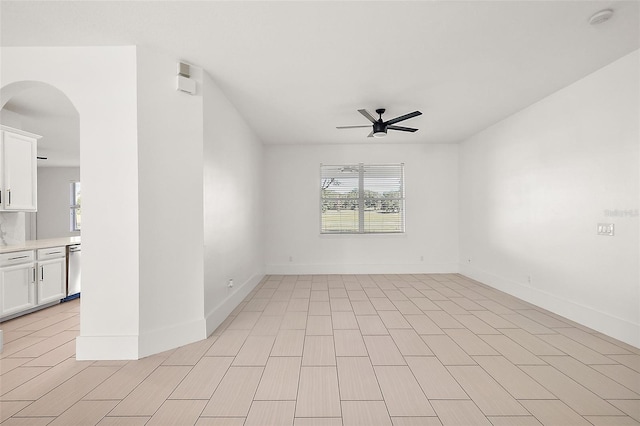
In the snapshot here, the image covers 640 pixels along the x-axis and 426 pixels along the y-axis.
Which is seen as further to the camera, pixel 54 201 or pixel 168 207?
pixel 54 201

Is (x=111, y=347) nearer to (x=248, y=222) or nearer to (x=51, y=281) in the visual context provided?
(x=51, y=281)

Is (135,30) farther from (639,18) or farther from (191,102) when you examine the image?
(639,18)

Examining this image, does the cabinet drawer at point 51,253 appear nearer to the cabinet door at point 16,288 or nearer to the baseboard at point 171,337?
the cabinet door at point 16,288

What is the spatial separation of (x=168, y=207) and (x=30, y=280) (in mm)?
2659

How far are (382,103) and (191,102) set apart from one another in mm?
2432

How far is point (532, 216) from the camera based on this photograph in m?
4.24

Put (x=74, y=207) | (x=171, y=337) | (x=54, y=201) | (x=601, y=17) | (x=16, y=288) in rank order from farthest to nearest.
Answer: (x=74, y=207), (x=54, y=201), (x=16, y=288), (x=171, y=337), (x=601, y=17)

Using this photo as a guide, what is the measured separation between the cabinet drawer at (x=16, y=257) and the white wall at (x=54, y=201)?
572cm

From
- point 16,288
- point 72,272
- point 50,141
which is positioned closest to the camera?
point 16,288

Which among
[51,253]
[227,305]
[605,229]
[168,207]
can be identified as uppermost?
[168,207]

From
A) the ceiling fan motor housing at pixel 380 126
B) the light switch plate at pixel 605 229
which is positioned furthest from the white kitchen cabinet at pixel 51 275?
the light switch plate at pixel 605 229

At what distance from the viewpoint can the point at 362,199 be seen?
6.67m

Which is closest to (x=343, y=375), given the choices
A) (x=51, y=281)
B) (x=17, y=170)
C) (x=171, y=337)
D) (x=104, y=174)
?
(x=171, y=337)

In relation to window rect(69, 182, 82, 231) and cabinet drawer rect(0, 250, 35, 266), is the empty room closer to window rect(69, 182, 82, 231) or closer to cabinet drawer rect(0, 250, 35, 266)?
cabinet drawer rect(0, 250, 35, 266)
